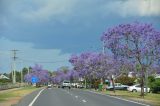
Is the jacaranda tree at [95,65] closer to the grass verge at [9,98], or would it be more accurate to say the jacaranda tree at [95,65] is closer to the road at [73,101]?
the grass verge at [9,98]

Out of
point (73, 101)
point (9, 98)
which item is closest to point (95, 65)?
point (9, 98)

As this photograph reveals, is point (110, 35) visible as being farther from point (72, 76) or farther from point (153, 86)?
point (72, 76)

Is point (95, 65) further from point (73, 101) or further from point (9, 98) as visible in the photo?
point (73, 101)

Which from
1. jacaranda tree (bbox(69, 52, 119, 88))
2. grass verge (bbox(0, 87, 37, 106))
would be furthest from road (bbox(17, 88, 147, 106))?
jacaranda tree (bbox(69, 52, 119, 88))

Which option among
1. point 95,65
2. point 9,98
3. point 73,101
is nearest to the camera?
point 73,101

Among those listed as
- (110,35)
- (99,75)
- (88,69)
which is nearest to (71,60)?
(88,69)

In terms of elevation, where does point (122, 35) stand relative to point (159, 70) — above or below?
above

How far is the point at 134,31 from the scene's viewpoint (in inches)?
2085

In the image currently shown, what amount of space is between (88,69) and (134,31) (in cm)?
4960

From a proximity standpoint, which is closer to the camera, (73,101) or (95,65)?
(73,101)

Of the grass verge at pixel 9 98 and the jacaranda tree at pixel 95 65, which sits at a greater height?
the jacaranda tree at pixel 95 65

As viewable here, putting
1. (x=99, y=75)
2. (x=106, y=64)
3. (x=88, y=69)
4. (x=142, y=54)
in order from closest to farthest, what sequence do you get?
(x=142, y=54)
(x=106, y=64)
(x=99, y=75)
(x=88, y=69)

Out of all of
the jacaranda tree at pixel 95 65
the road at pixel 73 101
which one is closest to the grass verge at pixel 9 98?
the road at pixel 73 101

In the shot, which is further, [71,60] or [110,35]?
[71,60]
